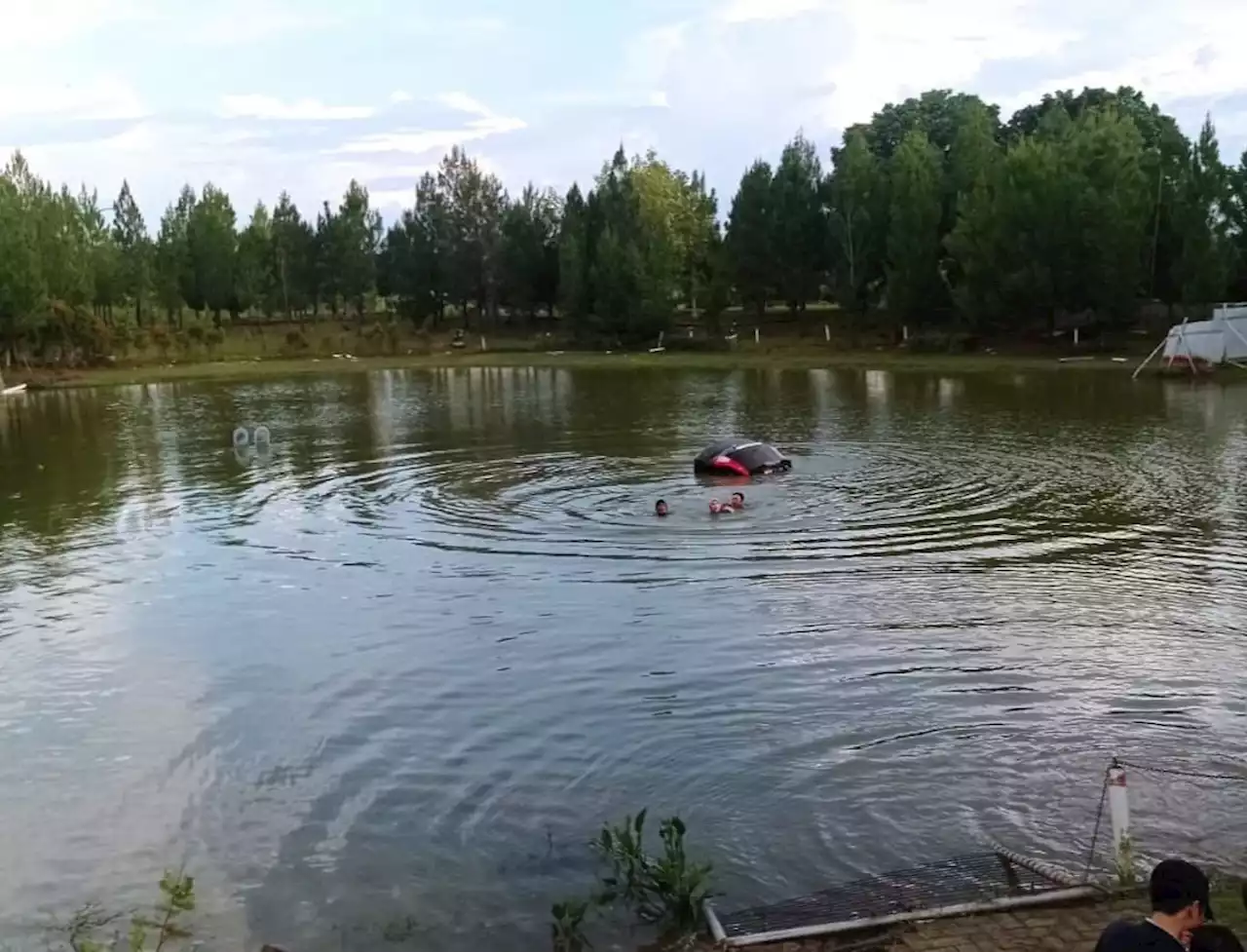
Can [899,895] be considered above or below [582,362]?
below

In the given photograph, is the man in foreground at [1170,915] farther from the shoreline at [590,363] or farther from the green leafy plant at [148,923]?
the shoreline at [590,363]

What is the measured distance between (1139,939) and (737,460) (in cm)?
2711

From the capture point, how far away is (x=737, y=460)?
3372 cm

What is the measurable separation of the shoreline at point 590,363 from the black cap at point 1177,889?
2483 inches

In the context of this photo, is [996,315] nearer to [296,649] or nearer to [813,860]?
[296,649]

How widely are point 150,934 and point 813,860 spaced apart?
5985 millimetres

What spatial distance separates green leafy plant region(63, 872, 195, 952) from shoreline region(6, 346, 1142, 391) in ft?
203

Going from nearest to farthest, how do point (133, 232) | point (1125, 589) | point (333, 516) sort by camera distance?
point (1125, 589) → point (333, 516) → point (133, 232)

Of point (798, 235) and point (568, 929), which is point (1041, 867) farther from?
point (798, 235)

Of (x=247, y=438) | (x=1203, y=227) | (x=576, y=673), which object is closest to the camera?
(x=576, y=673)

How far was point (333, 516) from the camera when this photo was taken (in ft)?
102

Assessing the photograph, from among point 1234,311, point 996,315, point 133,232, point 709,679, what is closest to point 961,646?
point 709,679

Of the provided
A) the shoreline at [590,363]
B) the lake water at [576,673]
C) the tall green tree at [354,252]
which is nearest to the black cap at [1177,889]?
the lake water at [576,673]

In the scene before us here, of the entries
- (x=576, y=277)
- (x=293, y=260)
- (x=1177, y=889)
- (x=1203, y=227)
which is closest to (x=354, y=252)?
(x=293, y=260)
